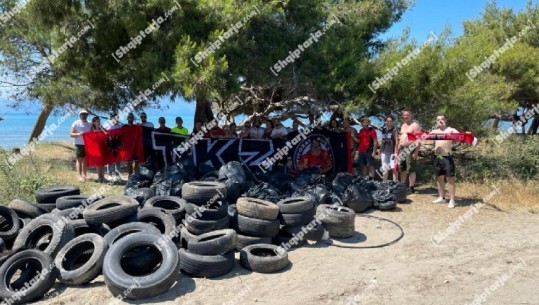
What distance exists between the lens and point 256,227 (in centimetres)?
638

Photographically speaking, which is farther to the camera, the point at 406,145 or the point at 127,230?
the point at 406,145

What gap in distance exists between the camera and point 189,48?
9242 mm

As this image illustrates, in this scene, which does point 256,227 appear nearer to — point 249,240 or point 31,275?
point 249,240

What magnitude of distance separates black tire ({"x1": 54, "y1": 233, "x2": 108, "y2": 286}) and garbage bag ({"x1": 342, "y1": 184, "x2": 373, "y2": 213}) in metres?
4.92

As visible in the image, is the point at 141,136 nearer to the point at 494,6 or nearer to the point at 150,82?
the point at 150,82

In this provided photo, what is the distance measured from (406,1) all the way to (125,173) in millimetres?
→ 11919

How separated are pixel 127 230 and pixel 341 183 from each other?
4.83 metres

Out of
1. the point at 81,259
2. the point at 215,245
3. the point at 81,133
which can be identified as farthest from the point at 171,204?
the point at 81,133

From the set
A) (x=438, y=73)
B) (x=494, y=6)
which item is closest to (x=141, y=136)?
(x=438, y=73)

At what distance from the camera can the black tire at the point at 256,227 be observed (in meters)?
6.38

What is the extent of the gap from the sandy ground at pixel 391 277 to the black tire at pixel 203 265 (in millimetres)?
98

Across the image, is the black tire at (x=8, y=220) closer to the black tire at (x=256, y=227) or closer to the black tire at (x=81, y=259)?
the black tire at (x=81, y=259)

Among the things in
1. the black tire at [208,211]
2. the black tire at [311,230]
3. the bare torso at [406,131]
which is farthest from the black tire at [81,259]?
the bare torso at [406,131]

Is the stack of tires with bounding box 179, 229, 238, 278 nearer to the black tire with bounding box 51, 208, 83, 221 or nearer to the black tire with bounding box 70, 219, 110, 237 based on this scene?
the black tire with bounding box 70, 219, 110, 237
